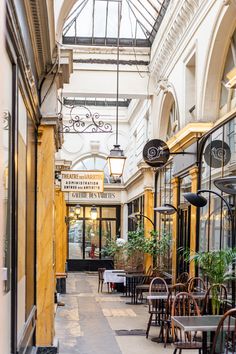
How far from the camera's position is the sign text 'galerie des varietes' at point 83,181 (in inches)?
478

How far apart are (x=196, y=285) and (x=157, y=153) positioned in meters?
3.36

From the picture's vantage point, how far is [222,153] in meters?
10.3

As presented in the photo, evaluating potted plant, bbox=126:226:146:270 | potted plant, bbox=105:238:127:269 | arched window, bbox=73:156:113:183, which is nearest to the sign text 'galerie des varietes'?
potted plant, bbox=126:226:146:270

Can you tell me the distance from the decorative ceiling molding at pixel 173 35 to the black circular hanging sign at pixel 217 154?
318cm

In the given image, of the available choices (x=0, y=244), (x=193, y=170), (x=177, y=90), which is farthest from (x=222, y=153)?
(x=0, y=244)

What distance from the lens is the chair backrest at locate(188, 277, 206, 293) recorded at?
10637 millimetres

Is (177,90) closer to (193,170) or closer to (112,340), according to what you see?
(193,170)

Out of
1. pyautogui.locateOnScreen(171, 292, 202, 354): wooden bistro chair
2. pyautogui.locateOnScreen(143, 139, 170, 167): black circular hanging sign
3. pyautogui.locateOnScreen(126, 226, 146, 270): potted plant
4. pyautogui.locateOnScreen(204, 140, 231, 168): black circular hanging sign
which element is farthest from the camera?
pyautogui.locateOnScreen(126, 226, 146, 270): potted plant

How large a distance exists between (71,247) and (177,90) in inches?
717

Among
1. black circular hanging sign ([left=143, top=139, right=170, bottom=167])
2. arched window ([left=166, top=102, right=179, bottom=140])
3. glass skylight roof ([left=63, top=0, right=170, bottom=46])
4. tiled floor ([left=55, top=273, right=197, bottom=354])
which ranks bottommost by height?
tiled floor ([left=55, top=273, right=197, bottom=354])

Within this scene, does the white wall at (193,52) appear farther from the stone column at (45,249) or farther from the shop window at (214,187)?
the stone column at (45,249)

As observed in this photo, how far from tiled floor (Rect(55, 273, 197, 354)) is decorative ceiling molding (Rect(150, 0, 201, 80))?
692 centimetres

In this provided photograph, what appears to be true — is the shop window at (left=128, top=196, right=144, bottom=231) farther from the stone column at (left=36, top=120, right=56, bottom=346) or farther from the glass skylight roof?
the stone column at (left=36, top=120, right=56, bottom=346)

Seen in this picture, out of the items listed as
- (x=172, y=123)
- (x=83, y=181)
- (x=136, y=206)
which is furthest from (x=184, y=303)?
(x=136, y=206)
